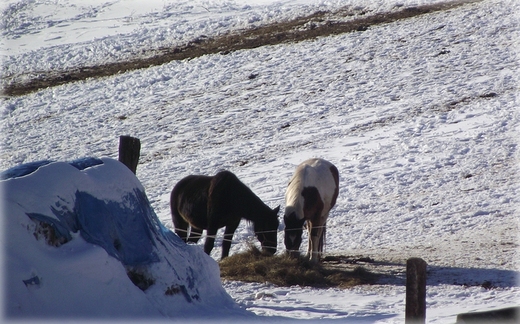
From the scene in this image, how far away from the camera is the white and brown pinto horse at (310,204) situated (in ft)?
31.8

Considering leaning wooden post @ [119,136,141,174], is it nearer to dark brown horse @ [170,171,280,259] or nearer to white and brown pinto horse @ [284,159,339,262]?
dark brown horse @ [170,171,280,259]

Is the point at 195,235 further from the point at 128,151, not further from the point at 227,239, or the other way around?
the point at 128,151

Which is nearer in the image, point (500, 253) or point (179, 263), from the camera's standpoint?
point (179, 263)

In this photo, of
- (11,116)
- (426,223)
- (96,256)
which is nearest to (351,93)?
(426,223)

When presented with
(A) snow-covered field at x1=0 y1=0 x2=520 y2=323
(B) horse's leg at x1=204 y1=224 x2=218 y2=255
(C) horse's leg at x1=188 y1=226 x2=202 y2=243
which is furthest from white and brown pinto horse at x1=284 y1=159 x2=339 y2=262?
(C) horse's leg at x1=188 y1=226 x2=202 y2=243

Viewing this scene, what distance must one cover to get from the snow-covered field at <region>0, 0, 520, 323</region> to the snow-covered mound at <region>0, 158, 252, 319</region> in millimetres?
929

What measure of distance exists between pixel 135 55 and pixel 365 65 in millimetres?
8135

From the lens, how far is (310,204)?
9.88 m

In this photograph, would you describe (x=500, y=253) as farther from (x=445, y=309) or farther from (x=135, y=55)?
(x=135, y=55)

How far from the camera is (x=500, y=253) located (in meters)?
8.93

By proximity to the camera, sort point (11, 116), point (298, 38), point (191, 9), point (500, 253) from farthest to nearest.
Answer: point (191, 9), point (298, 38), point (11, 116), point (500, 253)

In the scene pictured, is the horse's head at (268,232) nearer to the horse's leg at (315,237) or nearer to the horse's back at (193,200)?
the horse's leg at (315,237)

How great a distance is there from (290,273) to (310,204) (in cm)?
166

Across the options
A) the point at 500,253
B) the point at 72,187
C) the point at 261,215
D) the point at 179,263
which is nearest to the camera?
the point at 72,187
